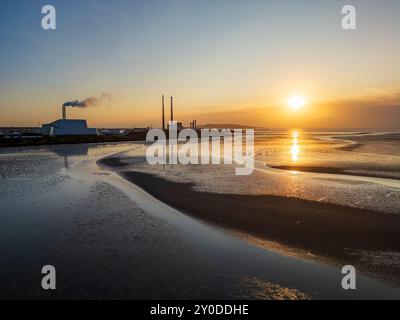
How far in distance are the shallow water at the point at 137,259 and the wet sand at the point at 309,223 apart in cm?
67

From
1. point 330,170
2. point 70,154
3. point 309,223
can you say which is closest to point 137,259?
point 309,223

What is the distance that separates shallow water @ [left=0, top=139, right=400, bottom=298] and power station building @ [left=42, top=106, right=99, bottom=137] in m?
72.9

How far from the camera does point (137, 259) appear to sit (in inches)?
272

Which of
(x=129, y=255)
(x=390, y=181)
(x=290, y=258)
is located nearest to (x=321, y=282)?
(x=290, y=258)

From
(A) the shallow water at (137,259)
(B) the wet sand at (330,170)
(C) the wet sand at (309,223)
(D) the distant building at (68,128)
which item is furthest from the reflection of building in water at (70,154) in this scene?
(D) the distant building at (68,128)

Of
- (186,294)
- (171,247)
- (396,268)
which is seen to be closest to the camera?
(186,294)

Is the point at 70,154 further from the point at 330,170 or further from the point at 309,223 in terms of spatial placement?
the point at 309,223

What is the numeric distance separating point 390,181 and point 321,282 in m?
12.1

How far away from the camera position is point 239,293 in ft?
17.9

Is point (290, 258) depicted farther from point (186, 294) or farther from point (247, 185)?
point (247, 185)

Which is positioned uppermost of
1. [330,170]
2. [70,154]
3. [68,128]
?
[68,128]

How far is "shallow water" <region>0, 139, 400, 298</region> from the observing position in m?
5.57

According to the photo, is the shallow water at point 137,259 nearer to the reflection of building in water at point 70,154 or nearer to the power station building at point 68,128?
the reflection of building in water at point 70,154

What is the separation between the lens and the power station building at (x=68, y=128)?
3115 inches
